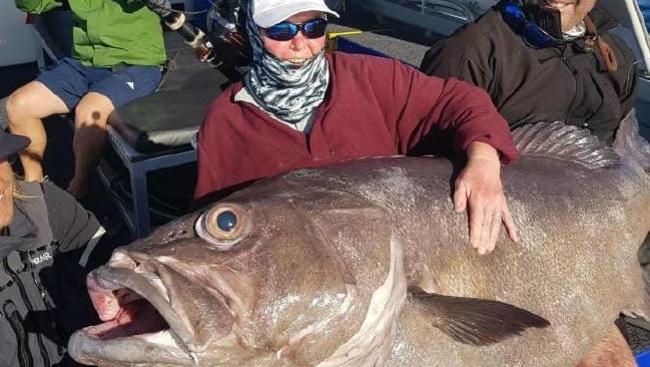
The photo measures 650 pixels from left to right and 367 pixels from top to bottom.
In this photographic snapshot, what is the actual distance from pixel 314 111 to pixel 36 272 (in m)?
1.23

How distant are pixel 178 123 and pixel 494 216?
2624 mm

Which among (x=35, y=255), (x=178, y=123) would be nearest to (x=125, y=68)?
(x=178, y=123)

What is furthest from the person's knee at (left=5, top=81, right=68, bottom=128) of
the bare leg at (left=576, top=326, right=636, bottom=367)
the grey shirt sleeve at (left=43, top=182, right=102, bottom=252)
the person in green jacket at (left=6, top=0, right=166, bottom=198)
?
the bare leg at (left=576, top=326, right=636, bottom=367)

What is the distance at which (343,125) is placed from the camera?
2691 mm

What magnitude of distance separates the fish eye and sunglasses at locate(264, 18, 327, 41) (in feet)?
2.78

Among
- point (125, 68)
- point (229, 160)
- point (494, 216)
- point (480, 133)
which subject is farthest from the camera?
point (125, 68)

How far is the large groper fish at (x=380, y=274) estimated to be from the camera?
70.4 inches

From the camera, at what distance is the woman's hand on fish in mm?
2256

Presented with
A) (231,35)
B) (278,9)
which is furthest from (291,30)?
(231,35)

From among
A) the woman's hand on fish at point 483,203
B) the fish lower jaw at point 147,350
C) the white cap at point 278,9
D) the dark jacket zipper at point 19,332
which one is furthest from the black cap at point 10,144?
the woman's hand on fish at point 483,203

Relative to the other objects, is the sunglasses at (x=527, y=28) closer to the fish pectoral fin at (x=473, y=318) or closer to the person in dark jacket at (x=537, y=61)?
the person in dark jacket at (x=537, y=61)

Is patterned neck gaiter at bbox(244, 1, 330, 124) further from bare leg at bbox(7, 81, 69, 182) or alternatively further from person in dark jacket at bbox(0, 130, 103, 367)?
bare leg at bbox(7, 81, 69, 182)

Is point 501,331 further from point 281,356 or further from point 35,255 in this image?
point 35,255

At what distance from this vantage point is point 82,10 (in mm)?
5355
